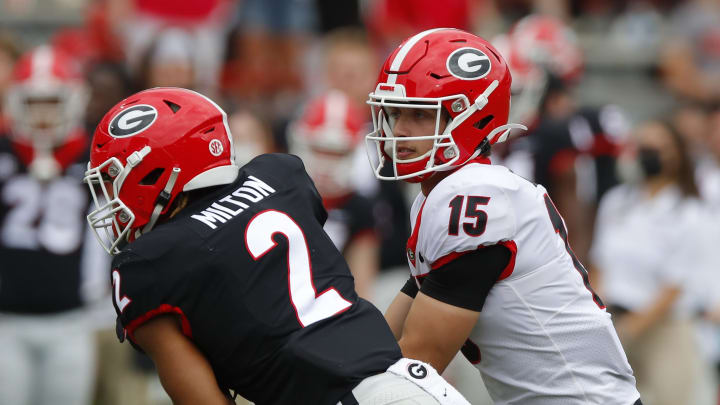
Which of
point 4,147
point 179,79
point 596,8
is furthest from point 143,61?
point 596,8

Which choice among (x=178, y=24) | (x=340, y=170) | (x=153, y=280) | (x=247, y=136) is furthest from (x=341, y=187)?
(x=153, y=280)

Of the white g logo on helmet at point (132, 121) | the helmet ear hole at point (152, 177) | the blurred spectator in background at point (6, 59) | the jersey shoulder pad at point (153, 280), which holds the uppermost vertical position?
the white g logo on helmet at point (132, 121)

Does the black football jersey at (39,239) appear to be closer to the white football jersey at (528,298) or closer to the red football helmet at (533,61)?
the red football helmet at (533,61)

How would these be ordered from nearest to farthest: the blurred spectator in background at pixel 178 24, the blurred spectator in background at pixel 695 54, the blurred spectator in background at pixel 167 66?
the blurred spectator in background at pixel 167 66, the blurred spectator in background at pixel 178 24, the blurred spectator in background at pixel 695 54

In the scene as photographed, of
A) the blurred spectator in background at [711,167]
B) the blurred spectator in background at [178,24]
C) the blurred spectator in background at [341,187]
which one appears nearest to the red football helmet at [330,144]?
the blurred spectator in background at [341,187]

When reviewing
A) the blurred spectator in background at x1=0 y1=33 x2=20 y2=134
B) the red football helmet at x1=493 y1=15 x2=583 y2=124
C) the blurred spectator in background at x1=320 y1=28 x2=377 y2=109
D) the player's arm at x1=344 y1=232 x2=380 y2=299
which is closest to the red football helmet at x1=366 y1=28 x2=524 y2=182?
the player's arm at x1=344 y1=232 x2=380 y2=299

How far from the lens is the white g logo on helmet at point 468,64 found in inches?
123

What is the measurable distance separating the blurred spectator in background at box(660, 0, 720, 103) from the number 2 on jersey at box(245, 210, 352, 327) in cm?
811

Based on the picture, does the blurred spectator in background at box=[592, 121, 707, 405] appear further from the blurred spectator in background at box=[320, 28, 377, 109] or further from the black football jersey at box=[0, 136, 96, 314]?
the black football jersey at box=[0, 136, 96, 314]

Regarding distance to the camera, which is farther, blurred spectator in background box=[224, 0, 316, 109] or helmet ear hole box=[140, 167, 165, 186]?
blurred spectator in background box=[224, 0, 316, 109]

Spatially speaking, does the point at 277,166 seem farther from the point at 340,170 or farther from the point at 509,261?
the point at 340,170

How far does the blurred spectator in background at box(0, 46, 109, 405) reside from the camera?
5.86 meters

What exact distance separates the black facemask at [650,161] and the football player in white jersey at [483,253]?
3941mm

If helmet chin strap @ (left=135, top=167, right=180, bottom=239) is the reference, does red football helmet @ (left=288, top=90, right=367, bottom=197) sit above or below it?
below
